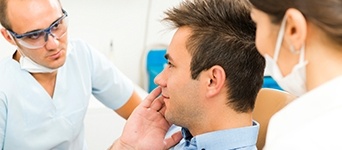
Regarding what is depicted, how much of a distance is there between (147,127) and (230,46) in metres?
0.44

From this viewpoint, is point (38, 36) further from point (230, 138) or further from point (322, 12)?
point (322, 12)

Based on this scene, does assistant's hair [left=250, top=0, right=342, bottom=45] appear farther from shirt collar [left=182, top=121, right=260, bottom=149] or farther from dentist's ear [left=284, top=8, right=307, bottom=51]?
shirt collar [left=182, top=121, right=260, bottom=149]

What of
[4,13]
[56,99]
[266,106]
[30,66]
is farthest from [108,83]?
[266,106]

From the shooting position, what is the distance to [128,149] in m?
1.42

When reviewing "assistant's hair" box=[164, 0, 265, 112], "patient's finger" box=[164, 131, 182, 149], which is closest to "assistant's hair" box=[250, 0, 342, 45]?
"assistant's hair" box=[164, 0, 265, 112]

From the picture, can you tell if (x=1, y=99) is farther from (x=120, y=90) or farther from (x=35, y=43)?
(x=120, y=90)

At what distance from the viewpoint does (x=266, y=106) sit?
5.18 feet

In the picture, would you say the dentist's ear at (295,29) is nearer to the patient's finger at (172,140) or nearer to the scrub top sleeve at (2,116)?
the patient's finger at (172,140)

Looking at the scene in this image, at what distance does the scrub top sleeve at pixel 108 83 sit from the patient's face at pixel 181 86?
1.71 feet

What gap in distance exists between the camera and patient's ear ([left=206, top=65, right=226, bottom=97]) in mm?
1143

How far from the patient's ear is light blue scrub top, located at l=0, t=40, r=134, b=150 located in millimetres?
653

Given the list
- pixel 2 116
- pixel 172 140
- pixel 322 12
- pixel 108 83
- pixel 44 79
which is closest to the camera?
pixel 322 12

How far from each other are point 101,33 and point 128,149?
1.33 m

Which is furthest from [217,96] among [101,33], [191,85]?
[101,33]
